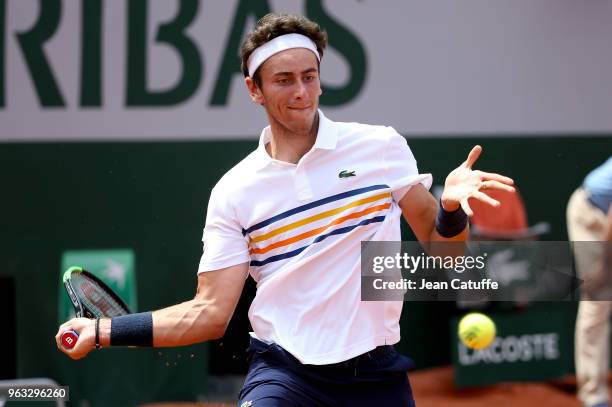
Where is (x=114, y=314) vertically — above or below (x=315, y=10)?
below

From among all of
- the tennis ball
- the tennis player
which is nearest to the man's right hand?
the tennis player

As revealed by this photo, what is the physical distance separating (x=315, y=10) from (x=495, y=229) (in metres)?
1.58

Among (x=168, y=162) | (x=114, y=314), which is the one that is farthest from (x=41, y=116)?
(x=114, y=314)

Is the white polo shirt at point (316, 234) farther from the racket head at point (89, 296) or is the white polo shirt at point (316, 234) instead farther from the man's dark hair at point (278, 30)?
the racket head at point (89, 296)

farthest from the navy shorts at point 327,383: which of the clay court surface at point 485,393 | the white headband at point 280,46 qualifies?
the clay court surface at point 485,393

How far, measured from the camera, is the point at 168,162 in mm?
Result: 6234

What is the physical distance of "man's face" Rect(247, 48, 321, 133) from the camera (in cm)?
312

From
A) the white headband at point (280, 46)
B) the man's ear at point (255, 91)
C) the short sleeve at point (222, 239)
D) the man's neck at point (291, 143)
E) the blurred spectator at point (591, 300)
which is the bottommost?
the blurred spectator at point (591, 300)

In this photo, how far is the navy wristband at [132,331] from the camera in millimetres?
3041

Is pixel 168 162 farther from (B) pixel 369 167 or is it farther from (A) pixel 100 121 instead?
(B) pixel 369 167

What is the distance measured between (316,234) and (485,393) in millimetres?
3595

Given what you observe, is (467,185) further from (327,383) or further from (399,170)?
(327,383)

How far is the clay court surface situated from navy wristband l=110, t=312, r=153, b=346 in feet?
10.3

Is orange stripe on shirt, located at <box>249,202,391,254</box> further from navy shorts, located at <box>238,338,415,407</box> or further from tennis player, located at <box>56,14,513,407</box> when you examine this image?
navy shorts, located at <box>238,338,415,407</box>
